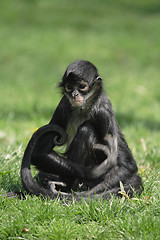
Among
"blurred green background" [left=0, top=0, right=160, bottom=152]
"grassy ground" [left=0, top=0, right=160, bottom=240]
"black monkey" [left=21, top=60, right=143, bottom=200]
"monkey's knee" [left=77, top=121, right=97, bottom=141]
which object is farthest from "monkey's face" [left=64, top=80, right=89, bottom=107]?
"blurred green background" [left=0, top=0, right=160, bottom=152]

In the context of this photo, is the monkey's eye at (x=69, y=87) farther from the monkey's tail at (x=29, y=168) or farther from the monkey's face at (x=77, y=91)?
the monkey's tail at (x=29, y=168)

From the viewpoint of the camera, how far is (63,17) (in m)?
17.5

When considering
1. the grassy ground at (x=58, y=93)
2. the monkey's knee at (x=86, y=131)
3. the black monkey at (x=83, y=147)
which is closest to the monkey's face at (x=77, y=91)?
the black monkey at (x=83, y=147)

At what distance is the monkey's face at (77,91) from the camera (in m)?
3.53

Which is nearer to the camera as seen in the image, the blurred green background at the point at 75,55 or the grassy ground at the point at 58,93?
the grassy ground at the point at 58,93

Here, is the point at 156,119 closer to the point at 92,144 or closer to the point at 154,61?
the point at 92,144

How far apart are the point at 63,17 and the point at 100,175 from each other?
14.8m

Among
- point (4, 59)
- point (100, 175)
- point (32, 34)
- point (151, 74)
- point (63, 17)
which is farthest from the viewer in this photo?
point (63, 17)

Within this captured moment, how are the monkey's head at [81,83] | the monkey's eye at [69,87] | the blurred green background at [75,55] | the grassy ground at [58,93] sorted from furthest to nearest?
the blurred green background at [75,55] < the monkey's eye at [69,87] < the monkey's head at [81,83] < the grassy ground at [58,93]

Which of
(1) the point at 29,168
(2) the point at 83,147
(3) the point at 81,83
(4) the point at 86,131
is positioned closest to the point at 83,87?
(3) the point at 81,83

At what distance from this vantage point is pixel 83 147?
140 inches

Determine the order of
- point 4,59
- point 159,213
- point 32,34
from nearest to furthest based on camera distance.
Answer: point 159,213, point 4,59, point 32,34

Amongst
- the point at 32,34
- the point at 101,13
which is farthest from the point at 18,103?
the point at 101,13

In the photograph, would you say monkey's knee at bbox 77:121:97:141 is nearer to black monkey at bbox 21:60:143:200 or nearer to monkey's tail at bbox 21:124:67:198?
black monkey at bbox 21:60:143:200
